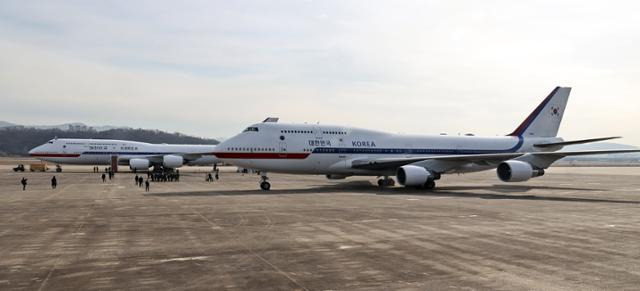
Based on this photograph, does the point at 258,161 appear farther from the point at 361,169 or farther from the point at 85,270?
the point at 85,270

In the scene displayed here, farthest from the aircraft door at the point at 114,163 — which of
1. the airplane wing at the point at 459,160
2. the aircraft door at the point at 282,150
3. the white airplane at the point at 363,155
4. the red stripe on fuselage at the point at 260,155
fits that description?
the airplane wing at the point at 459,160

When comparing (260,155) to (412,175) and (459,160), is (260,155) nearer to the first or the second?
(412,175)

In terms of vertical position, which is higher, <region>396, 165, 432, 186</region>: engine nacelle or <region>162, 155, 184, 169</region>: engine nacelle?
<region>162, 155, 184, 169</region>: engine nacelle

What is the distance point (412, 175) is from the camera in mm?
33156

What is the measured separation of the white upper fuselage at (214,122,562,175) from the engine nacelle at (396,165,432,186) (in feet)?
11.8

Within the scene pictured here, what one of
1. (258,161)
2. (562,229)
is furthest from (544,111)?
(562,229)

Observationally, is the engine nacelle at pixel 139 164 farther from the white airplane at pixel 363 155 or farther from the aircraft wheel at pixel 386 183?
the aircraft wheel at pixel 386 183

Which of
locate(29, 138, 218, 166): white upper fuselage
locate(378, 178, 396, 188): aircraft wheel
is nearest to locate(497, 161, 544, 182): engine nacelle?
locate(378, 178, 396, 188): aircraft wheel

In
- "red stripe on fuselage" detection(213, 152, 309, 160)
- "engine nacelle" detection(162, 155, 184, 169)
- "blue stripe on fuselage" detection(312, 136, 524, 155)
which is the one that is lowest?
"engine nacelle" detection(162, 155, 184, 169)

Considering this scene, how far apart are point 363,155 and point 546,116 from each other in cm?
1877

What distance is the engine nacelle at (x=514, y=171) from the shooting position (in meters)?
32.2

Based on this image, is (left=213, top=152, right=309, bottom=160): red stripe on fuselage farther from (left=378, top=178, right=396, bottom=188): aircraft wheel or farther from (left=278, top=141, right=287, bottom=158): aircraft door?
(left=378, top=178, right=396, bottom=188): aircraft wheel

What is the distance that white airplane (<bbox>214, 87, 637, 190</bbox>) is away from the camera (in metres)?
33.0

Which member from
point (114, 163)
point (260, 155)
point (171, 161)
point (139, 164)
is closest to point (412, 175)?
point (260, 155)
